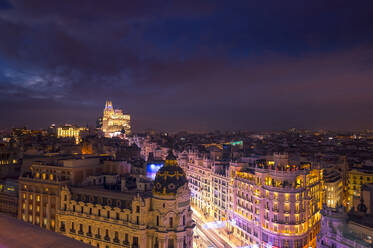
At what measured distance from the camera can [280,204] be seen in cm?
6506

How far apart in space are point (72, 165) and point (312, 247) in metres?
61.3

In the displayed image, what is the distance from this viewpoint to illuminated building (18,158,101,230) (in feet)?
205

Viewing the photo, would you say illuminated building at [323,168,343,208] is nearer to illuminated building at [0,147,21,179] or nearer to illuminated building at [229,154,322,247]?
illuminated building at [229,154,322,247]

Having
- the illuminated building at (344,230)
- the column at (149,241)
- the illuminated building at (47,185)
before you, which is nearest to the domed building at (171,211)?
the column at (149,241)

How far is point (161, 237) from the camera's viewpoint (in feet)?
160

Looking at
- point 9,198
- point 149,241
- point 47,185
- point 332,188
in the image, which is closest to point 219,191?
point 332,188

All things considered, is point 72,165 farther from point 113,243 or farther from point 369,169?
point 369,169

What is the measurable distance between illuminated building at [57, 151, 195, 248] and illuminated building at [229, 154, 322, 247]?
2404cm

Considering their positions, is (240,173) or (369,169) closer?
(240,173)

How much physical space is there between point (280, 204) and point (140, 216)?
1331 inches

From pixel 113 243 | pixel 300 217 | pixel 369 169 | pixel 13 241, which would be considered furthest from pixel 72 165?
pixel 369 169

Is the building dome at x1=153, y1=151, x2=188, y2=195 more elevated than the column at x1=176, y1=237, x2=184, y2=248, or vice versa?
the building dome at x1=153, y1=151, x2=188, y2=195

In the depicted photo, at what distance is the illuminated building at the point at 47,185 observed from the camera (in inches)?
2458

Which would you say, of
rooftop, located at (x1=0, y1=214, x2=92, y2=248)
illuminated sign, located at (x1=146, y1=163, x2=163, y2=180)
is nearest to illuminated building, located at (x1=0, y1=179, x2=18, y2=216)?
illuminated sign, located at (x1=146, y1=163, x2=163, y2=180)
